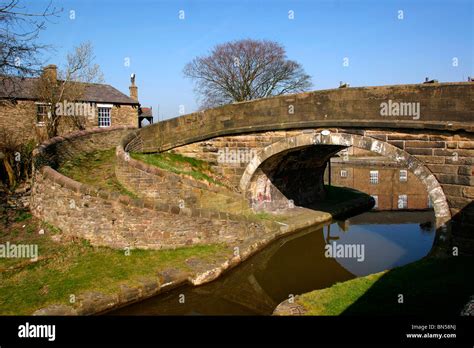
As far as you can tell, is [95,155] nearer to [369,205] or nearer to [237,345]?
[237,345]

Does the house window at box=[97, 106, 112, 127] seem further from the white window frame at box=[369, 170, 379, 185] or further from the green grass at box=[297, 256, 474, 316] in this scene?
the white window frame at box=[369, 170, 379, 185]

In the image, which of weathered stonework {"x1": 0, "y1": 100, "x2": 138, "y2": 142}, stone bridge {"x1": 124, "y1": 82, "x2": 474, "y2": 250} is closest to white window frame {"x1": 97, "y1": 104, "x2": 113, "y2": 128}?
weathered stonework {"x1": 0, "y1": 100, "x2": 138, "y2": 142}

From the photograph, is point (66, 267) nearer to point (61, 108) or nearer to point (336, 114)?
point (336, 114)

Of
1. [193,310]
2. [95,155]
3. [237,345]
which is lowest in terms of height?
[193,310]

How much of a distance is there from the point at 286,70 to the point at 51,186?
2402 cm

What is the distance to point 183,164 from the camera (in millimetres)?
13812

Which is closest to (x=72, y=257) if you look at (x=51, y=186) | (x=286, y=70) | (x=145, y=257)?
(x=145, y=257)

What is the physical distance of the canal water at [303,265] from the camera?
7805mm

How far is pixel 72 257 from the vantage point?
29.9 ft

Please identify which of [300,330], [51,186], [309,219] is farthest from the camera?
[309,219]

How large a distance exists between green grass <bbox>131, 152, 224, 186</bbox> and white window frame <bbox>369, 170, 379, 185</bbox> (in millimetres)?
17337

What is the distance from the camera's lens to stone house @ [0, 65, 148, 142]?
695 inches
